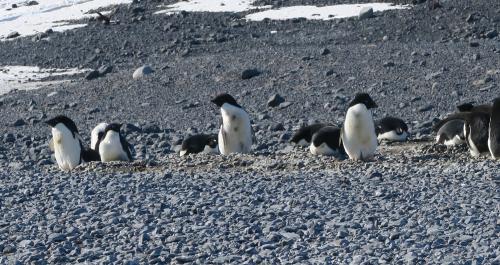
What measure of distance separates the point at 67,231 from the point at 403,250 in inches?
95.3

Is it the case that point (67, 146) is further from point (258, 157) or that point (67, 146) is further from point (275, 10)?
point (275, 10)

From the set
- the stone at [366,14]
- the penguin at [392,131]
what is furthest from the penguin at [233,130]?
the stone at [366,14]

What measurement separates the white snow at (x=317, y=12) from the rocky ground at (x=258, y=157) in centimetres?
71

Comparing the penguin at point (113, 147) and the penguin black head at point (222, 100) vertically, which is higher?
the penguin black head at point (222, 100)

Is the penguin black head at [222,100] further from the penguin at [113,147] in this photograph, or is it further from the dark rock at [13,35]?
the dark rock at [13,35]

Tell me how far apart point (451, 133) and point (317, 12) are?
13606 millimetres

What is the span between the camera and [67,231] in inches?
316

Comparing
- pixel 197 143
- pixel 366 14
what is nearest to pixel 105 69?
pixel 366 14

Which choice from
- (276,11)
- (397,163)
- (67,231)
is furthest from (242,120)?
(276,11)

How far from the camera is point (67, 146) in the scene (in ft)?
40.3

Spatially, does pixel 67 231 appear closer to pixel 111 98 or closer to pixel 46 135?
pixel 46 135

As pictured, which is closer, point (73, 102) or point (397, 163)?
point (397, 163)

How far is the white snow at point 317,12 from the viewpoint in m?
24.0

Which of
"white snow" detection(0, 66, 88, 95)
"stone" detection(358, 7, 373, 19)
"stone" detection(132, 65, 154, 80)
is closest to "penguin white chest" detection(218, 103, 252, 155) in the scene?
"stone" detection(132, 65, 154, 80)
